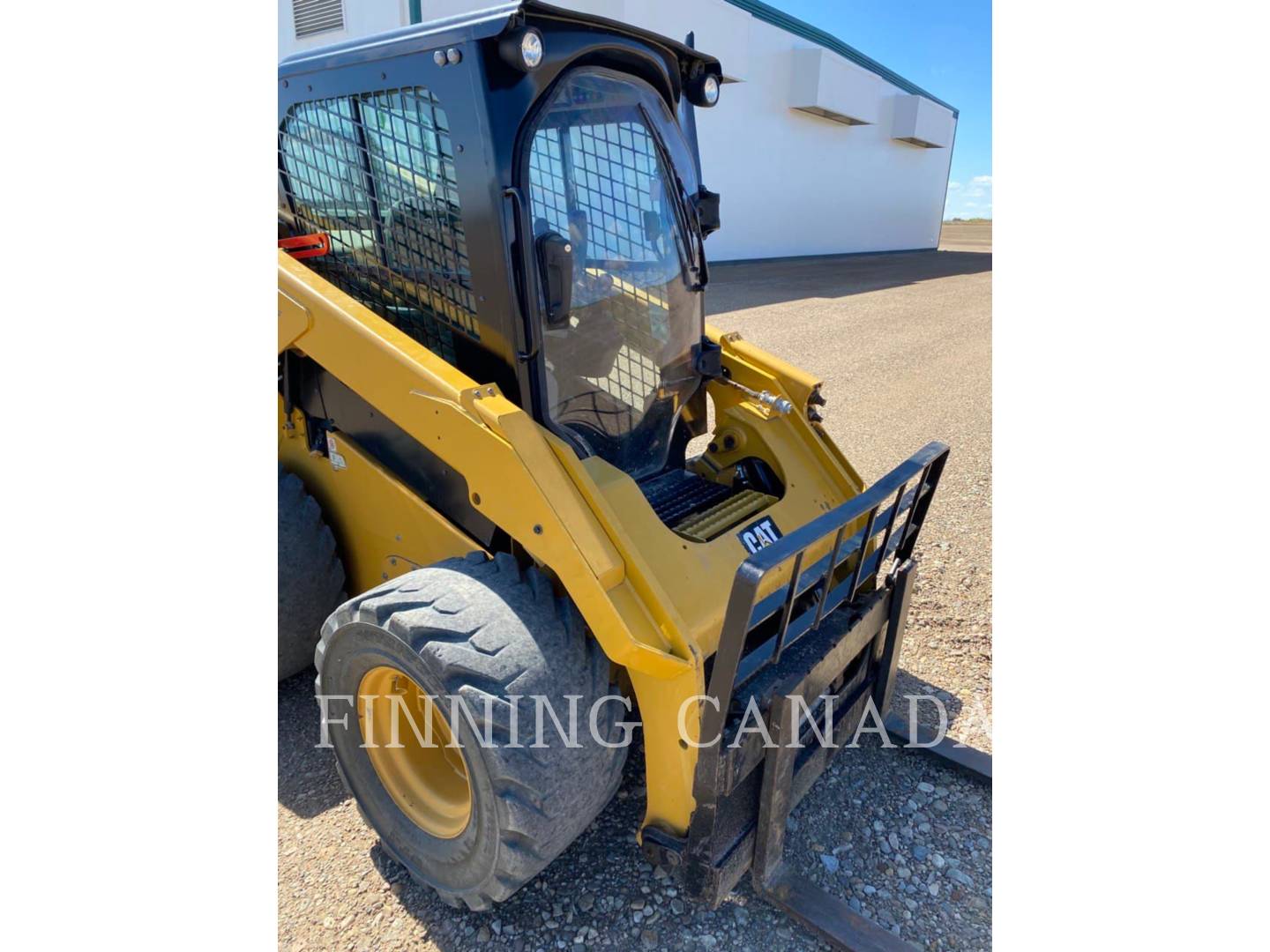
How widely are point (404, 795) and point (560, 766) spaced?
700mm

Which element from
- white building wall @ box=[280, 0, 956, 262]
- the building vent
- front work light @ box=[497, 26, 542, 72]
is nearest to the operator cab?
front work light @ box=[497, 26, 542, 72]

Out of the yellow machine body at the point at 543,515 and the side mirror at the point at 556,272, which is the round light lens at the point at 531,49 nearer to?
the side mirror at the point at 556,272

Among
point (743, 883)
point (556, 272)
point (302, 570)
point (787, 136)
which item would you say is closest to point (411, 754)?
point (302, 570)

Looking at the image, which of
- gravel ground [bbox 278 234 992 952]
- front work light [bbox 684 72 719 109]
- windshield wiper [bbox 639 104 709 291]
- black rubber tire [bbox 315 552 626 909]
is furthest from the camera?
front work light [bbox 684 72 719 109]

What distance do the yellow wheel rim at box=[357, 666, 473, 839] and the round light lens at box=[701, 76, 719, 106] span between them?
2214 mm

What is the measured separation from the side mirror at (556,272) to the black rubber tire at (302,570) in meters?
1.25

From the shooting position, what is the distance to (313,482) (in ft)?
9.82

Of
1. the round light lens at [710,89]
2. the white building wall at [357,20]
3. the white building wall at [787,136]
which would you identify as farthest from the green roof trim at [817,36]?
the round light lens at [710,89]

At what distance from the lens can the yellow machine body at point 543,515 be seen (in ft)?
6.73

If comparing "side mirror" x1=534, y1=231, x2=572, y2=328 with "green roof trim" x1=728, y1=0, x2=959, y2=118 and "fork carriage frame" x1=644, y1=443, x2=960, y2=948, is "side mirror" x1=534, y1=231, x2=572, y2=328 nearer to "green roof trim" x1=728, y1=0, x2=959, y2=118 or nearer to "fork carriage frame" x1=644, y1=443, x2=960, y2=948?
"fork carriage frame" x1=644, y1=443, x2=960, y2=948

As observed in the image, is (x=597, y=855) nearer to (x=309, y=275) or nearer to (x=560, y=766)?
(x=560, y=766)

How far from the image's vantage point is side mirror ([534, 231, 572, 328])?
222 cm

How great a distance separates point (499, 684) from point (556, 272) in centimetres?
113

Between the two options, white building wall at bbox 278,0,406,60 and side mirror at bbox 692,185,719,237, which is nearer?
side mirror at bbox 692,185,719,237
